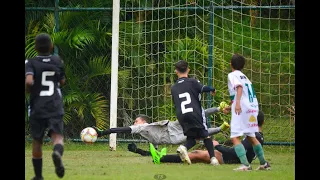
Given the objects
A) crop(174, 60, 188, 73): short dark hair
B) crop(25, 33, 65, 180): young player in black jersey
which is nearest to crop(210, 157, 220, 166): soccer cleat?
crop(174, 60, 188, 73): short dark hair

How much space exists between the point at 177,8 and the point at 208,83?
1390 mm

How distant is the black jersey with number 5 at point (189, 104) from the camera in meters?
11.9

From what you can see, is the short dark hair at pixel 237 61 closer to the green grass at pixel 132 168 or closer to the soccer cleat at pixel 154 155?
the green grass at pixel 132 168

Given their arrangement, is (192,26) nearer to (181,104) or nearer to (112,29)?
(112,29)

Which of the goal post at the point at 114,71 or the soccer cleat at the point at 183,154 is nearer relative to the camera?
the soccer cleat at the point at 183,154

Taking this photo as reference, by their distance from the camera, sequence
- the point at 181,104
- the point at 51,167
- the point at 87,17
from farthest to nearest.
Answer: the point at 87,17, the point at 181,104, the point at 51,167

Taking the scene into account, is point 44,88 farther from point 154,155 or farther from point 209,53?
point 209,53

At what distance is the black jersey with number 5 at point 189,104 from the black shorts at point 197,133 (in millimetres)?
44

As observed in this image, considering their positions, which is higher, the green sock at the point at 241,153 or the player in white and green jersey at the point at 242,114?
the player in white and green jersey at the point at 242,114

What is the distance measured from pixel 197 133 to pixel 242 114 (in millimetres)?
1182

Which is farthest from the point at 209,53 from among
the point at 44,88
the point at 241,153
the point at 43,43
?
the point at 44,88

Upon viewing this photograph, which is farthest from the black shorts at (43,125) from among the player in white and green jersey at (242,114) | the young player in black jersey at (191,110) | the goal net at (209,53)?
the goal net at (209,53)

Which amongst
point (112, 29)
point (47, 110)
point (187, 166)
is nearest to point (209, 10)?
point (112, 29)

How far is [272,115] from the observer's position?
14875 millimetres
